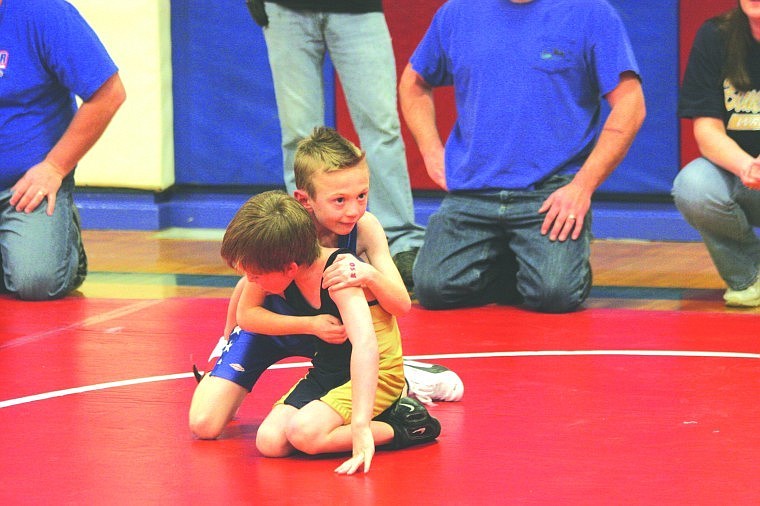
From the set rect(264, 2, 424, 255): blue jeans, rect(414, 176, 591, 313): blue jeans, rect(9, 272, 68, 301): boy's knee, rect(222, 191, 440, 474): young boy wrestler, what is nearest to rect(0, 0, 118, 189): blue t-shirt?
rect(9, 272, 68, 301): boy's knee

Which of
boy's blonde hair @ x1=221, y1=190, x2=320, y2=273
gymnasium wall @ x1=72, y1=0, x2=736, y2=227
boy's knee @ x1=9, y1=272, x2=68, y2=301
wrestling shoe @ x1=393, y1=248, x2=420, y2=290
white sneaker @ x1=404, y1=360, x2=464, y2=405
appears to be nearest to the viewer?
boy's blonde hair @ x1=221, y1=190, x2=320, y2=273

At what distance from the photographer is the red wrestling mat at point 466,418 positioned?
243cm

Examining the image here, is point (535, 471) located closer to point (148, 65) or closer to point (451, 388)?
point (451, 388)

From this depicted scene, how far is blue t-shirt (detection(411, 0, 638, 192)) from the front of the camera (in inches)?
168

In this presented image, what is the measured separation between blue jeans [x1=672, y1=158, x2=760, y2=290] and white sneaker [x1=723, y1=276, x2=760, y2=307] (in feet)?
0.13

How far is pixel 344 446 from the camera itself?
2.62m

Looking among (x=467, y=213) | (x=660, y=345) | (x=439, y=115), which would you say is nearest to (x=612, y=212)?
(x=439, y=115)

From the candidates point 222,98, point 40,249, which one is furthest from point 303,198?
point 222,98

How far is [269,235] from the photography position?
254 cm

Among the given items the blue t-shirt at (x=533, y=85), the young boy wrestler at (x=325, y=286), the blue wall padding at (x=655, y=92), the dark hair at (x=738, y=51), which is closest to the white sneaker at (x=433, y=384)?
the young boy wrestler at (x=325, y=286)

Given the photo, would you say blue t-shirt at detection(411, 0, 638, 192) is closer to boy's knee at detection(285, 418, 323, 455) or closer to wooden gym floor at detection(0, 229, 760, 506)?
wooden gym floor at detection(0, 229, 760, 506)

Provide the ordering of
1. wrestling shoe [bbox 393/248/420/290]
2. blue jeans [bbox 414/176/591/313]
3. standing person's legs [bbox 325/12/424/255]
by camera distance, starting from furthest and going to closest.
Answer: standing person's legs [bbox 325/12/424/255] → wrestling shoe [bbox 393/248/420/290] → blue jeans [bbox 414/176/591/313]

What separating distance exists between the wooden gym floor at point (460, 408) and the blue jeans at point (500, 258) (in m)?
0.08

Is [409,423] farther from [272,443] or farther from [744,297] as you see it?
[744,297]
